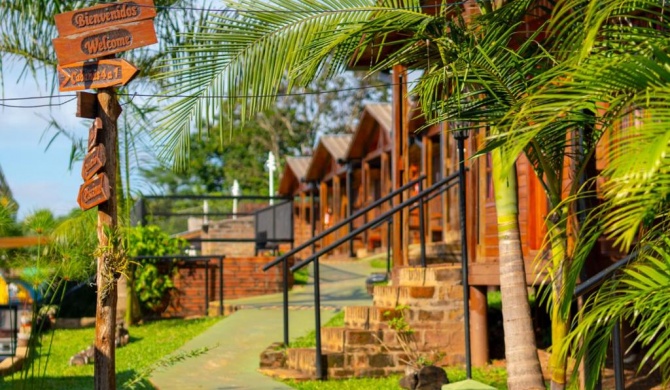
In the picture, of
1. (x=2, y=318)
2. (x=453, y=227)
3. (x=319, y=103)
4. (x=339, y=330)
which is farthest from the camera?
(x=319, y=103)

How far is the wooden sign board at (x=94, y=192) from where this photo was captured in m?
7.27

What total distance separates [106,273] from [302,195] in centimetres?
3105

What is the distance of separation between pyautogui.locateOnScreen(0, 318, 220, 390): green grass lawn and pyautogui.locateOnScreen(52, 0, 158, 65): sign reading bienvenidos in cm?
243

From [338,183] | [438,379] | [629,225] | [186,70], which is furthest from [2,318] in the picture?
[338,183]

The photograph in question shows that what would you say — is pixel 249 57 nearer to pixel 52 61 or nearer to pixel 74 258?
pixel 74 258

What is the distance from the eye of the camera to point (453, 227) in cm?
1862

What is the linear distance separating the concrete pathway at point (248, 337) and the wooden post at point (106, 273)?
110cm

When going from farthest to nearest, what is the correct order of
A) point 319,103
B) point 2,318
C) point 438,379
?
1. point 319,103
2. point 2,318
3. point 438,379

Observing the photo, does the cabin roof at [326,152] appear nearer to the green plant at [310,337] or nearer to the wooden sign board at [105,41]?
the green plant at [310,337]

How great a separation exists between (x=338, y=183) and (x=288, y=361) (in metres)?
22.1

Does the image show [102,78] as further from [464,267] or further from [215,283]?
[215,283]

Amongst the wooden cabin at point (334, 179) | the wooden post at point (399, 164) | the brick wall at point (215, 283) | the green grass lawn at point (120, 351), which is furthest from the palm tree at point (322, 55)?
the wooden cabin at point (334, 179)

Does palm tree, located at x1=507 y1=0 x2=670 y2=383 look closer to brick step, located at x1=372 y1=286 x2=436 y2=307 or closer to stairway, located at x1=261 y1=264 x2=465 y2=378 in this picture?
stairway, located at x1=261 y1=264 x2=465 y2=378

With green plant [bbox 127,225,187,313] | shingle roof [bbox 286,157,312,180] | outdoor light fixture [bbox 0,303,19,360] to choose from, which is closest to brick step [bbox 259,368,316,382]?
outdoor light fixture [bbox 0,303,19,360]
